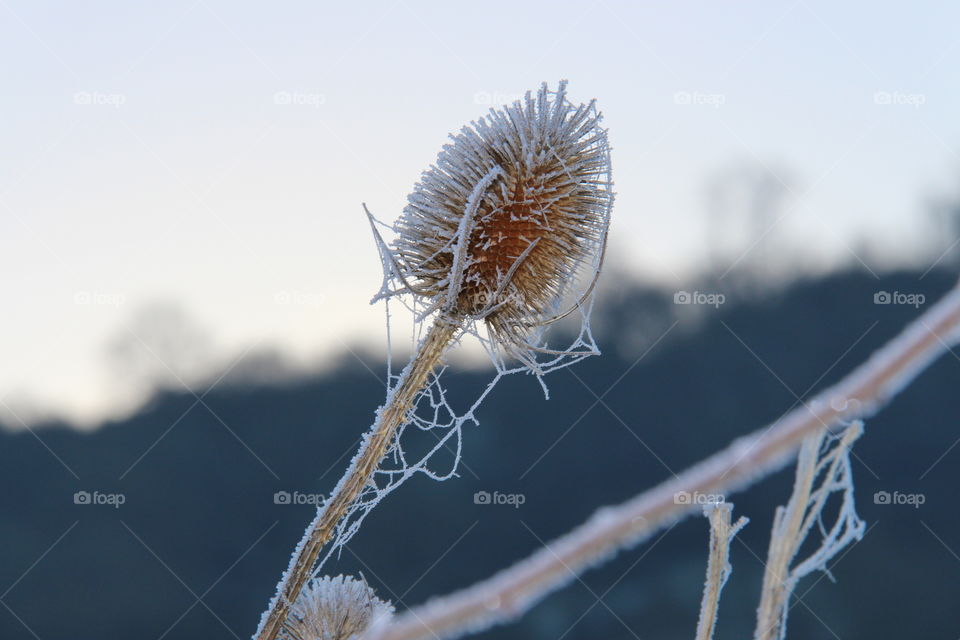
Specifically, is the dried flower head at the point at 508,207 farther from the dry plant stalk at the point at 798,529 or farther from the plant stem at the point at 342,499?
the dry plant stalk at the point at 798,529

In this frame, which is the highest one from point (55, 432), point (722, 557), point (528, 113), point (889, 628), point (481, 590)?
point (528, 113)

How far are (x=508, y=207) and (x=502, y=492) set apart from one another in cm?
1028

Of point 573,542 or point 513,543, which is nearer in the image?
point 573,542

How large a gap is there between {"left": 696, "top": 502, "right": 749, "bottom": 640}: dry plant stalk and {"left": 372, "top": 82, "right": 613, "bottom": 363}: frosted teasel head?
1.47ft

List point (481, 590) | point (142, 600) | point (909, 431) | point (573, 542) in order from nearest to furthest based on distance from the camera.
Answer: point (573, 542), point (481, 590), point (142, 600), point (909, 431)

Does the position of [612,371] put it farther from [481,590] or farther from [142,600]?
[481,590]

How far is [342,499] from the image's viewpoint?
3.94ft

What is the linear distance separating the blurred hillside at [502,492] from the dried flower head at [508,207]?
381 inches

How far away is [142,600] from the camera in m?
11.3

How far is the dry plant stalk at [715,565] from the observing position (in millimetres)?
1128

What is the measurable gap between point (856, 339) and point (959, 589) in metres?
4.04

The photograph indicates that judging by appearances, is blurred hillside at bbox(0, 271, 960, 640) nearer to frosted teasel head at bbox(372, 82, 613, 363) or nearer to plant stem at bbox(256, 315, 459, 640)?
frosted teasel head at bbox(372, 82, 613, 363)

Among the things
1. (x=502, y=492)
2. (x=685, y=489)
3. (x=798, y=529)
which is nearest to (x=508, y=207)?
(x=685, y=489)

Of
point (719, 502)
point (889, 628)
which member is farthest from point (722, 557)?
point (889, 628)
